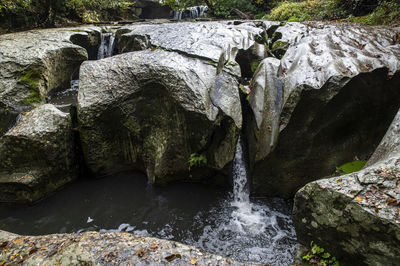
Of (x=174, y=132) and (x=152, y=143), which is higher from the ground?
(x=174, y=132)

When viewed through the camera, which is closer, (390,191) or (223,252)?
(390,191)

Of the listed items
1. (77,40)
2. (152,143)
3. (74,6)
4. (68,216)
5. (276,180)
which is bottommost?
(68,216)

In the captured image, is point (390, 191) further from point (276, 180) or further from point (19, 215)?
point (19, 215)

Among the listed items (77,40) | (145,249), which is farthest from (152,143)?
(77,40)

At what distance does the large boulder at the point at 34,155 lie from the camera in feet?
16.2

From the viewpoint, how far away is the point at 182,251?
304 centimetres

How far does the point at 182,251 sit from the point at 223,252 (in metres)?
1.36

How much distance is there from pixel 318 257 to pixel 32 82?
788cm

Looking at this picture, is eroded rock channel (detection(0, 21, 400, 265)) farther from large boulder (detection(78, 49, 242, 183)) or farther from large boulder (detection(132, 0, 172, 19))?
large boulder (detection(132, 0, 172, 19))

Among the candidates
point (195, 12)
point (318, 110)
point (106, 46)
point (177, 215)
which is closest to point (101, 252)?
point (177, 215)

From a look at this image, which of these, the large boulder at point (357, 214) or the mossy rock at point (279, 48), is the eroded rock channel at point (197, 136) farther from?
the mossy rock at point (279, 48)

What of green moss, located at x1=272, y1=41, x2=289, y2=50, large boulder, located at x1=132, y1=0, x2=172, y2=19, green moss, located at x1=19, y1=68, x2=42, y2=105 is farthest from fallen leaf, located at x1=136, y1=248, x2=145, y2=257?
large boulder, located at x1=132, y1=0, x2=172, y2=19

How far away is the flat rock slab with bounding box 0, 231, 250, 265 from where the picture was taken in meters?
2.88

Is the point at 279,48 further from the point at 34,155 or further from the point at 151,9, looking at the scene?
the point at 151,9
